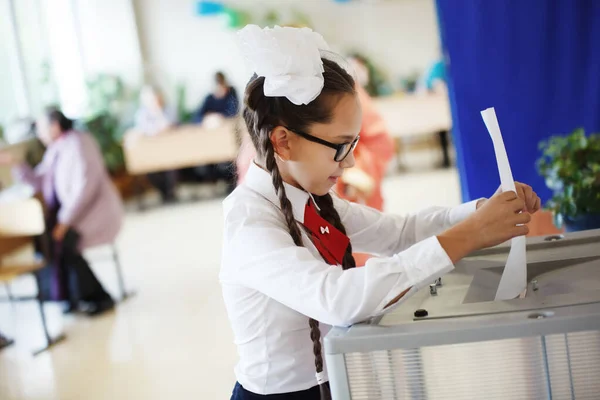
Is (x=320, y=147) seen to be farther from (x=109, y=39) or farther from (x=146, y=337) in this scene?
(x=109, y=39)

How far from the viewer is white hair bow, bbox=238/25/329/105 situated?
1.31 meters

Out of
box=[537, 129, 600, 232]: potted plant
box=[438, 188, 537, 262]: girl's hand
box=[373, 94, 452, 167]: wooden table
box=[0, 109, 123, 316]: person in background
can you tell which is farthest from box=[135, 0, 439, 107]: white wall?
box=[438, 188, 537, 262]: girl's hand

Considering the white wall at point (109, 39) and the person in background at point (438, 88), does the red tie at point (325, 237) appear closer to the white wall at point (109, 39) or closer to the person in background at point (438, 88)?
the person in background at point (438, 88)

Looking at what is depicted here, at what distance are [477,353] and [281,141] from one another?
510 mm

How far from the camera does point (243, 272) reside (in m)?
1.29

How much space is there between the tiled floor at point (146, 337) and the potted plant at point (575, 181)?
168cm

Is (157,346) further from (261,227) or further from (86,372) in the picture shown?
(261,227)

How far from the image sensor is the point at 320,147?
136cm

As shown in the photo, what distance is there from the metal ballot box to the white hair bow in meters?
0.40

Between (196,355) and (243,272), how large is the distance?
2.88 meters

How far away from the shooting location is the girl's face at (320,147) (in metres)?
1.35

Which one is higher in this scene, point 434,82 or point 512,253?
point 512,253

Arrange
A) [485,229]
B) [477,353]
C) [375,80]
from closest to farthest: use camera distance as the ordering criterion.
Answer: [477,353], [485,229], [375,80]

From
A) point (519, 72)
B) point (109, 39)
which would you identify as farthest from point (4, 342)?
point (109, 39)
